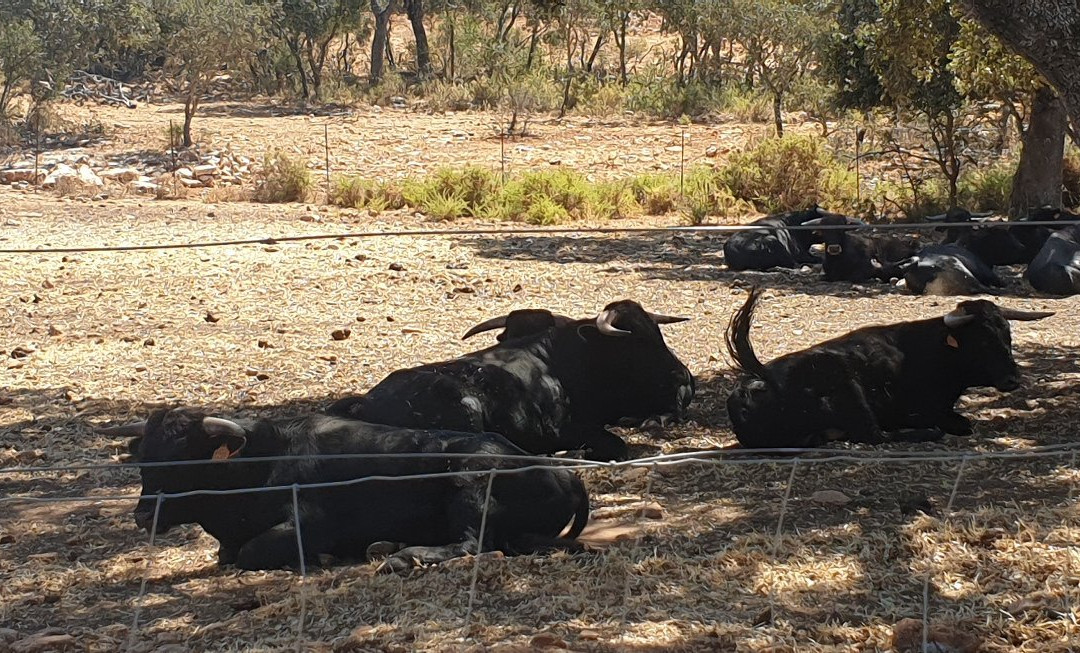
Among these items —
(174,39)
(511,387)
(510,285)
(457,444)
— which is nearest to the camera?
(457,444)

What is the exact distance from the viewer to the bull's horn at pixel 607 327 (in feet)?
26.3

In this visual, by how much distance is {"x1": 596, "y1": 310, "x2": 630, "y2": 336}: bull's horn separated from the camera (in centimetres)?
802

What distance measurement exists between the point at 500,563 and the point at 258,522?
1.13 m

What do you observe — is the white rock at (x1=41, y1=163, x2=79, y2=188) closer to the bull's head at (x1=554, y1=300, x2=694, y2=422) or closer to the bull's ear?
the bull's head at (x1=554, y1=300, x2=694, y2=422)

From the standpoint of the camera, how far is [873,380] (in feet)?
25.9

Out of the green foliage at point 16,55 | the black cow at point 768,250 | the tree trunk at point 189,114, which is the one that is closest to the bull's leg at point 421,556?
the black cow at point 768,250

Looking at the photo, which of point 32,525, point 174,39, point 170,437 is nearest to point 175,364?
point 32,525

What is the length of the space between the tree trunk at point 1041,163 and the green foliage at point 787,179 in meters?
3.45

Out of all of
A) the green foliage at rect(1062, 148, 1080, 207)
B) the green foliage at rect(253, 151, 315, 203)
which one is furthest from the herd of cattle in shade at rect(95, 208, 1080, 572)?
the green foliage at rect(253, 151, 315, 203)

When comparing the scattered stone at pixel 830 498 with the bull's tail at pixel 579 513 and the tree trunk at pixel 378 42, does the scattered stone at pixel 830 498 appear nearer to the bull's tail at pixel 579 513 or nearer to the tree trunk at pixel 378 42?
the bull's tail at pixel 579 513

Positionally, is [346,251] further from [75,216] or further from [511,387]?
[511,387]

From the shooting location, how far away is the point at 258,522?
231 inches

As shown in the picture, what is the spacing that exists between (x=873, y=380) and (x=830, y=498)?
62.9 inches

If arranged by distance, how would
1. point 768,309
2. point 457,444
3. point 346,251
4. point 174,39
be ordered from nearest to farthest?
point 457,444 → point 768,309 → point 346,251 → point 174,39
